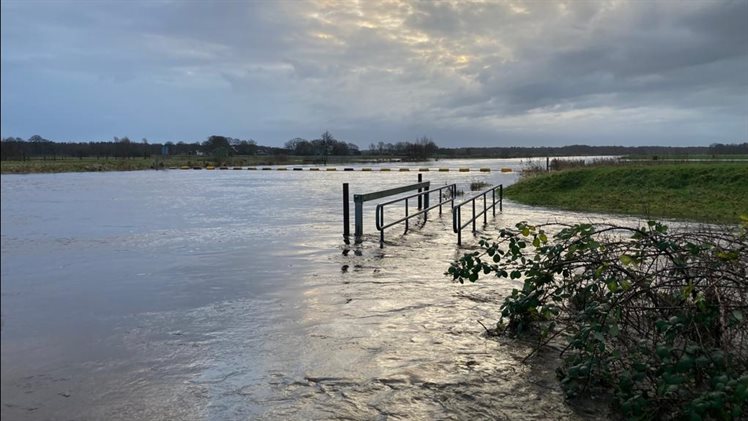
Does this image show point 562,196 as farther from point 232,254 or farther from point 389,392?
point 389,392

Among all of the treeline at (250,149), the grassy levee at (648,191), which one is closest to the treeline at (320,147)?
the treeline at (250,149)

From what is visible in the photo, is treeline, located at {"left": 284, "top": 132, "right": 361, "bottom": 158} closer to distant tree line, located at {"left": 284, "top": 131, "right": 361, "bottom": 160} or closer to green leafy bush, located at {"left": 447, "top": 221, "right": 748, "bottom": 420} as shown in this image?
distant tree line, located at {"left": 284, "top": 131, "right": 361, "bottom": 160}

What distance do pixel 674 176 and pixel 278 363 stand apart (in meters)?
23.5

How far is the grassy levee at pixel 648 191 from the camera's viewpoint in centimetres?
1700

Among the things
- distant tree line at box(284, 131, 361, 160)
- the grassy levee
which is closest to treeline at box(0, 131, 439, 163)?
distant tree line at box(284, 131, 361, 160)

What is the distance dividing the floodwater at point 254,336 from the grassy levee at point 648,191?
975 centimetres

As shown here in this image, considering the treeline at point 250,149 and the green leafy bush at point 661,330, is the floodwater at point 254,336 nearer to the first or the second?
the green leafy bush at point 661,330

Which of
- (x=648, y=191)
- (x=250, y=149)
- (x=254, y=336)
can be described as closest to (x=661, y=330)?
(x=254, y=336)

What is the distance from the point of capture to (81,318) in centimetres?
581

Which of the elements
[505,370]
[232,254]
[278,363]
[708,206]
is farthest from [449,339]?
[708,206]

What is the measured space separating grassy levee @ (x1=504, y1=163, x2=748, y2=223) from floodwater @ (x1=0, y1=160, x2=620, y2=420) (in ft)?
32.0

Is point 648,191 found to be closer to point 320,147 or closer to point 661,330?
point 661,330

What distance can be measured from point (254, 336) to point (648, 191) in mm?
20733

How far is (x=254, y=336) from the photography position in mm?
5254
